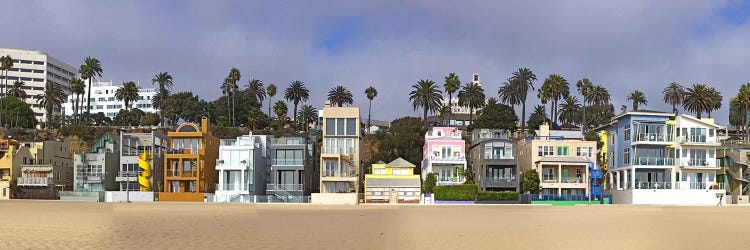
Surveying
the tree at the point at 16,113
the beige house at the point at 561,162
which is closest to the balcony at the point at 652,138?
the beige house at the point at 561,162

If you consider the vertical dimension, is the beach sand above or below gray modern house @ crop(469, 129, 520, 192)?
below

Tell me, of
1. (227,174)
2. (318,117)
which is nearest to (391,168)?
(227,174)

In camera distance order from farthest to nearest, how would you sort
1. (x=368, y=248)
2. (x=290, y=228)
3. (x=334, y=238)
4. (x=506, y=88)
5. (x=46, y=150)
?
(x=506, y=88)
(x=46, y=150)
(x=290, y=228)
(x=334, y=238)
(x=368, y=248)

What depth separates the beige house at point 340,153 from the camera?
76.4 metres

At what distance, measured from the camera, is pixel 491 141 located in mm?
80062

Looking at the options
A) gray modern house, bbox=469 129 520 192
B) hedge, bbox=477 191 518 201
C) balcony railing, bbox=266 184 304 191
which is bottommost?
hedge, bbox=477 191 518 201

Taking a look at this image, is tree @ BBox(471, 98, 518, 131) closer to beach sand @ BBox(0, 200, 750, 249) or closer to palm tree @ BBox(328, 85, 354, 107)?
palm tree @ BBox(328, 85, 354, 107)

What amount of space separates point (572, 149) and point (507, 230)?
5043 centimetres

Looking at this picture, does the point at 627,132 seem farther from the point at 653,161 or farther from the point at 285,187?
the point at 285,187

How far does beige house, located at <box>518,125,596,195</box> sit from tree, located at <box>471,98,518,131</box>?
35.4 m

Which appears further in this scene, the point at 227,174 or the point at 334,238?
the point at 227,174

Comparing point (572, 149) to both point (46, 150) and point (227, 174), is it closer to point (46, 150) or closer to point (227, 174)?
point (227, 174)

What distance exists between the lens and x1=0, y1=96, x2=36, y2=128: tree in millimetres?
134000

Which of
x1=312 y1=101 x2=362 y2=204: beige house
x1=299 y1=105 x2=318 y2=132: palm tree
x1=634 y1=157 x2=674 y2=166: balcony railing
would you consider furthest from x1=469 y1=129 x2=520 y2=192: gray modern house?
x1=299 y1=105 x2=318 y2=132: palm tree
